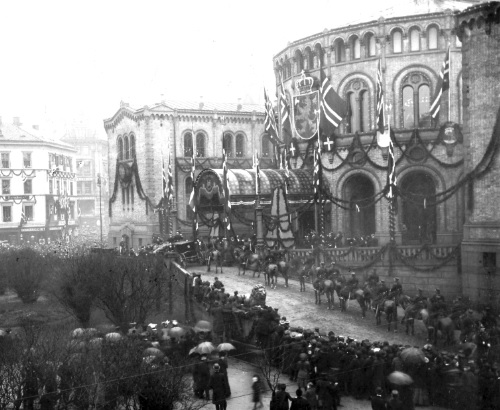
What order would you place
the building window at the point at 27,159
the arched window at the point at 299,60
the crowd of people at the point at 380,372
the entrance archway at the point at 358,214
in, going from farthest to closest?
the building window at the point at 27,159, the arched window at the point at 299,60, the entrance archway at the point at 358,214, the crowd of people at the point at 380,372

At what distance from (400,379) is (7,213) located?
206ft

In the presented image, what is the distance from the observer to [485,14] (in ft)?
101

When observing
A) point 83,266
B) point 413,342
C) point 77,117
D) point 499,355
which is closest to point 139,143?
point 83,266

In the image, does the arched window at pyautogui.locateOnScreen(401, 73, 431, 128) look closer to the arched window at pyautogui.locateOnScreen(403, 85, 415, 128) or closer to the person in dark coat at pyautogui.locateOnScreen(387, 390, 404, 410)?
the arched window at pyautogui.locateOnScreen(403, 85, 415, 128)

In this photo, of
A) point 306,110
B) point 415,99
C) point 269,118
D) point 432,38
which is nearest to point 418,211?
point 415,99

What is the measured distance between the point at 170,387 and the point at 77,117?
108194 millimetres

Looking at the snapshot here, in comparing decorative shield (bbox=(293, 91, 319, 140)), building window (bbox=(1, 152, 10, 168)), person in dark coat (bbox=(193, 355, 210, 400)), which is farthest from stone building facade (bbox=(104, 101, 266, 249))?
person in dark coat (bbox=(193, 355, 210, 400))

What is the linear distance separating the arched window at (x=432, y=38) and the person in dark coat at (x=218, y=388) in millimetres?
32778

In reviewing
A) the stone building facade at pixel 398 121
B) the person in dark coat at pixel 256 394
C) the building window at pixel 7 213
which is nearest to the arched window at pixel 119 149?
the building window at pixel 7 213

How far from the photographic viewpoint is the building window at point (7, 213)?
71219mm

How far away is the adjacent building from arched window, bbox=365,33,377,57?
40.2 metres

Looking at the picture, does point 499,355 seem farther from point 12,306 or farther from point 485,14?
point 12,306

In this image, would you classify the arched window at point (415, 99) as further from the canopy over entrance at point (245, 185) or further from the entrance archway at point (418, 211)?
the canopy over entrance at point (245, 185)

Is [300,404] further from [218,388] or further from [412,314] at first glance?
[412,314]
